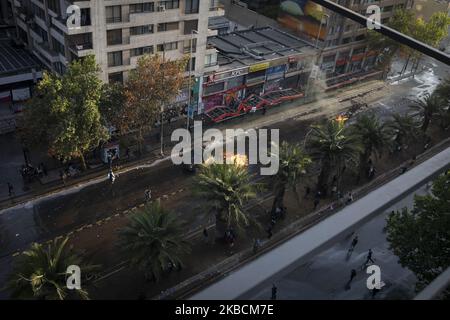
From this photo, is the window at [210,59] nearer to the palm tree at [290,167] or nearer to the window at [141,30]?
the window at [141,30]

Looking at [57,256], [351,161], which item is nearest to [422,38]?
[351,161]

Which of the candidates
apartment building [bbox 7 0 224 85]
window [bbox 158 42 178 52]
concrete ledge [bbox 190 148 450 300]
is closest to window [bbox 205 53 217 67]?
apartment building [bbox 7 0 224 85]

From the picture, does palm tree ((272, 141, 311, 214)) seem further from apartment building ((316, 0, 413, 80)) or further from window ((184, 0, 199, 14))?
apartment building ((316, 0, 413, 80))

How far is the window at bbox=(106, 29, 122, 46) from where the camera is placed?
44.4m

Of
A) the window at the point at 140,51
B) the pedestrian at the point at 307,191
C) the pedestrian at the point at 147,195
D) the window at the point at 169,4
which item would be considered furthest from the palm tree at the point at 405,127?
the window at the point at 140,51

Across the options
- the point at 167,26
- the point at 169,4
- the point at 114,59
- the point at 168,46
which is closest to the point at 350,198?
the point at 168,46

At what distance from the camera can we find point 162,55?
48969 mm

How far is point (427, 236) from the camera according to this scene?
27.2 metres

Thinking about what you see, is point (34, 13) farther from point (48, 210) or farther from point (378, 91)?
point (378, 91)

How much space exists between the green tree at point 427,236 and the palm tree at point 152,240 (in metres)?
14.9

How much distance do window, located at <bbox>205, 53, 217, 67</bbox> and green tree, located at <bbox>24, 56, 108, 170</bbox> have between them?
18.7 m

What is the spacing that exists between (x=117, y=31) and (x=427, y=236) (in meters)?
34.7

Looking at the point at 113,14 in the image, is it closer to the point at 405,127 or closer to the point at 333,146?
the point at 333,146

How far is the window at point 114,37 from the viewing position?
4445cm
